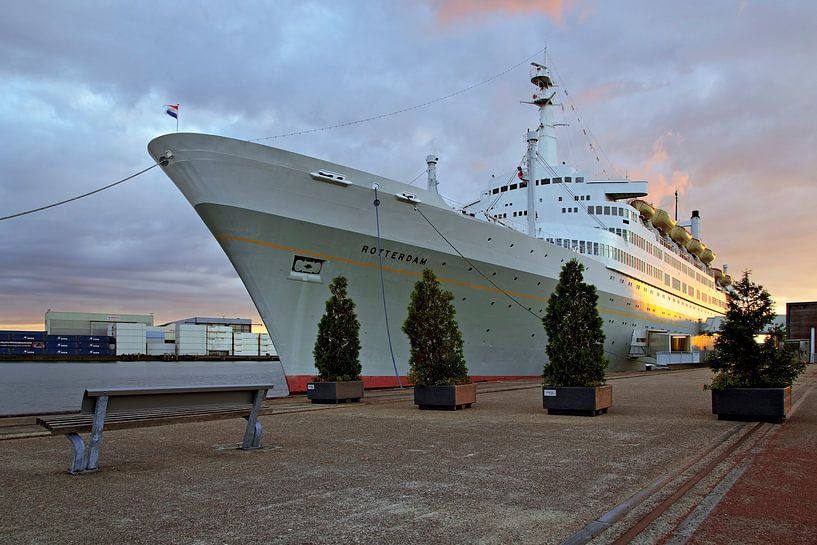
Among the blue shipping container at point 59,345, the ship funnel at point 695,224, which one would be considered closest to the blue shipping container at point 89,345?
the blue shipping container at point 59,345

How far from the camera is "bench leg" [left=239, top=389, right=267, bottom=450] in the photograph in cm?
680

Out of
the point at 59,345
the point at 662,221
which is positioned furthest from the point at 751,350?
the point at 59,345

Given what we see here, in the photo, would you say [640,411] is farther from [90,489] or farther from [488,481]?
[90,489]

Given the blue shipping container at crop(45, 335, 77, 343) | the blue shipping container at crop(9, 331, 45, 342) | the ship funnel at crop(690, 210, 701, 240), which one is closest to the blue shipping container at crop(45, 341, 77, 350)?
the blue shipping container at crop(45, 335, 77, 343)

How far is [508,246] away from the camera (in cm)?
1897

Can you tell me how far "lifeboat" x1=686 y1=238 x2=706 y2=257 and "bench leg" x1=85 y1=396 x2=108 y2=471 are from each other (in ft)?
158

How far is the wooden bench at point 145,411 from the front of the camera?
5469 millimetres

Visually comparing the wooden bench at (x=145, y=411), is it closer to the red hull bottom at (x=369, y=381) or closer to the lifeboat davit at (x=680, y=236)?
the red hull bottom at (x=369, y=381)

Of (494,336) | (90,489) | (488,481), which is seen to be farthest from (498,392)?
(90,489)

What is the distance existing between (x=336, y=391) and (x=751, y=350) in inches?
300

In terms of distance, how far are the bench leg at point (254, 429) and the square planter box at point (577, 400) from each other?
5577mm

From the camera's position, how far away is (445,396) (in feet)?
36.9

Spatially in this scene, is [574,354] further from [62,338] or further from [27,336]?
[27,336]

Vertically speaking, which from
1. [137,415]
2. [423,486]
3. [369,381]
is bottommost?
[369,381]
